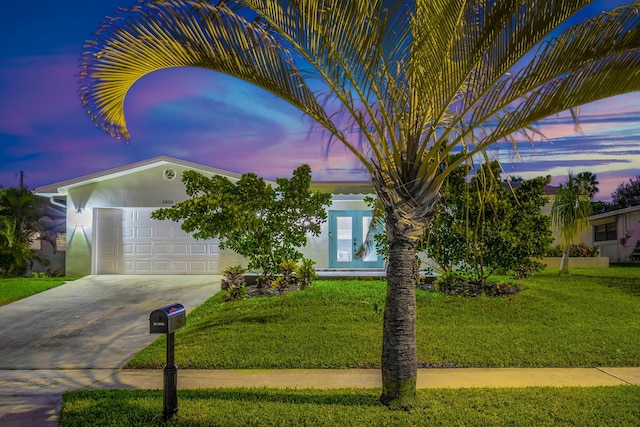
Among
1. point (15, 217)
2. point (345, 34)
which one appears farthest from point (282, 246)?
point (15, 217)

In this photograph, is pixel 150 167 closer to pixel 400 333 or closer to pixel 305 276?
pixel 305 276

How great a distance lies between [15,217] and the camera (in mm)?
19484

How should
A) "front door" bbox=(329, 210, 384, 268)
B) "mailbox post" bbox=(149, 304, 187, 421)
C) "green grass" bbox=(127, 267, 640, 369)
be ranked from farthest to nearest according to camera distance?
"front door" bbox=(329, 210, 384, 268)
"green grass" bbox=(127, 267, 640, 369)
"mailbox post" bbox=(149, 304, 187, 421)

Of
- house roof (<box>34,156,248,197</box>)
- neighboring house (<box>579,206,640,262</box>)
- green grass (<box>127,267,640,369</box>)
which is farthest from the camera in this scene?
neighboring house (<box>579,206,640,262</box>)

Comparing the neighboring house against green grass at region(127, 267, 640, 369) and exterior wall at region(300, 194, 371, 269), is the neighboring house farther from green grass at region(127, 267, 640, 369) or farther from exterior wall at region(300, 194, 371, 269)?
green grass at region(127, 267, 640, 369)

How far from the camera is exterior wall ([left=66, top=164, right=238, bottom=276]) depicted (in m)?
16.8

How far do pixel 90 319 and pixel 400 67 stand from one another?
333 inches

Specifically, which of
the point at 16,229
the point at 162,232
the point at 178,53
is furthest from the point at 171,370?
the point at 16,229

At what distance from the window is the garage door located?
21.0 meters

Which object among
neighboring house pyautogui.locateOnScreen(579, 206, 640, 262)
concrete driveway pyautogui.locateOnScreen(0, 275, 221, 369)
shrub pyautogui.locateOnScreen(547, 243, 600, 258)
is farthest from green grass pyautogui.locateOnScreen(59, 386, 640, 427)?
neighboring house pyautogui.locateOnScreen(579, 206, 640, 262)

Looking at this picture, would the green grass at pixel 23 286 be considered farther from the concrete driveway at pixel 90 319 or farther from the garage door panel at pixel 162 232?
the garage door panel at pixel 162 232

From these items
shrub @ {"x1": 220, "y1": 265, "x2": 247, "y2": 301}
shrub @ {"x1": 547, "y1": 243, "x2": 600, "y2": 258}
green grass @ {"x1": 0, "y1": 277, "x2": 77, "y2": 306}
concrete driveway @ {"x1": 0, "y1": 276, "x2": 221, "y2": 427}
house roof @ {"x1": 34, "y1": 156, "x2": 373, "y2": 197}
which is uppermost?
house roof @ {"x1": 34, "y1": 156, "x2": 373, "y2": 197}

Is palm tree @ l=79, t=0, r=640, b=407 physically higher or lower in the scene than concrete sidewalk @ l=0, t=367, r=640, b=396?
higher

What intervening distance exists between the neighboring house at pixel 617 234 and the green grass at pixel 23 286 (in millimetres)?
21134
